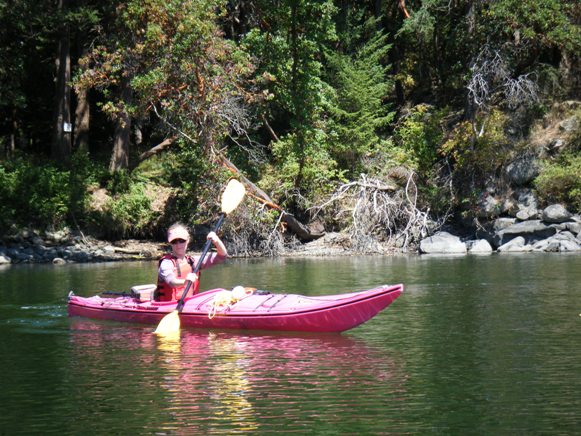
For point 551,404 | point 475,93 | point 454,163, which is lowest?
point 551,404

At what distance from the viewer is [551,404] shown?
22.1ft

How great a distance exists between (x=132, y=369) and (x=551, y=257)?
12.9m

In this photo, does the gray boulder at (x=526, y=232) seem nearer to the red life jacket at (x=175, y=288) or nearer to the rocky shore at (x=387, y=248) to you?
the rocky shore at (x=387, y=248)

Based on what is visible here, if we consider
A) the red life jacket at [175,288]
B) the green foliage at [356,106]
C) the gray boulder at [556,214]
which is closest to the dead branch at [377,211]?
the green foliage at [356,106]

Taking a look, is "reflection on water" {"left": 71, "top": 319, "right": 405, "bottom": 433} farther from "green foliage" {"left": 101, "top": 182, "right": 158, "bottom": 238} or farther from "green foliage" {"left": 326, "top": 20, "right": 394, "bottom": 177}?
"green foliage" {"left": 326, "top": 20, "right": 394, "bottom": 177}

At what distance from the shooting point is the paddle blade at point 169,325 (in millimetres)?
10695

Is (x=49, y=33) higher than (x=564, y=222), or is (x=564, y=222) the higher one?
(x=49, y=33)

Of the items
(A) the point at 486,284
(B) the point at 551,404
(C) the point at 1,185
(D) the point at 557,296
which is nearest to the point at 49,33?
(C) the point at 1,185

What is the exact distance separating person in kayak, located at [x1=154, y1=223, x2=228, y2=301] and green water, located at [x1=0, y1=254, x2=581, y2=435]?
645mm

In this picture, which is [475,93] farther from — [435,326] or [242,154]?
[435,326]

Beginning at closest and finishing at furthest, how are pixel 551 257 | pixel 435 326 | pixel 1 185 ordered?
pixel 435 326 < pixel 551 257 < pixel 1 185

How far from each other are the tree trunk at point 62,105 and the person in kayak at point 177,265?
47.2ft

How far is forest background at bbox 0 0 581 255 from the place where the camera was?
2214 centimetres

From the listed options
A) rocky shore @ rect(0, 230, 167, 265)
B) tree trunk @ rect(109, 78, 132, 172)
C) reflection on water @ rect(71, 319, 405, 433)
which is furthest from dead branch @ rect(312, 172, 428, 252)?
reflection on water @ rect(71, 319, 405, 433)
